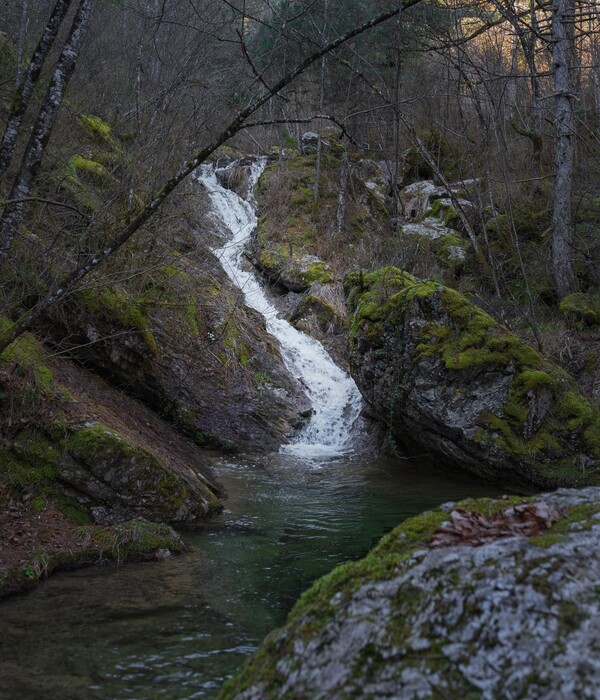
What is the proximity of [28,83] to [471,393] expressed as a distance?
22.2ft

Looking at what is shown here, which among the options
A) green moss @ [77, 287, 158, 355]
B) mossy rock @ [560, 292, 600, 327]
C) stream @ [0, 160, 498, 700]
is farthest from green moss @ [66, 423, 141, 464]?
mossy rock @ [560, 292, 600, 327]

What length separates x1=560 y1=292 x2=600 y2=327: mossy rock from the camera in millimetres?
10227

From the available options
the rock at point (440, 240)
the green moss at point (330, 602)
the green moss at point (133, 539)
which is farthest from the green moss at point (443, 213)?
the green moss at point (330, 602)

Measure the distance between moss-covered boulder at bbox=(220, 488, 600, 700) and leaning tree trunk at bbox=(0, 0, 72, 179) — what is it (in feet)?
15.8

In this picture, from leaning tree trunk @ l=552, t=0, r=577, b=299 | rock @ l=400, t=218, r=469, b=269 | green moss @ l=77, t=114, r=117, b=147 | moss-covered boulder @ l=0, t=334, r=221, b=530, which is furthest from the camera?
rock @ l=400, t=218, r=469, b=269

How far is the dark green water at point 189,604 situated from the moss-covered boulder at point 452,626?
1.38 metres

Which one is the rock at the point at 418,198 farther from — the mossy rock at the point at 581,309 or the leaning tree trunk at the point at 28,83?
the leaning tree trunk at the point at 28,83

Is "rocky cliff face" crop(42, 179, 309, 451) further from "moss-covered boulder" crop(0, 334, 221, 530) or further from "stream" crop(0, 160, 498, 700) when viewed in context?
"moss-covered boulder" crop(0, 334, 221, 530)

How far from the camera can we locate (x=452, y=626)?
171 centimetres

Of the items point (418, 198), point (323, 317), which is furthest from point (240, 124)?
point (418, 198)

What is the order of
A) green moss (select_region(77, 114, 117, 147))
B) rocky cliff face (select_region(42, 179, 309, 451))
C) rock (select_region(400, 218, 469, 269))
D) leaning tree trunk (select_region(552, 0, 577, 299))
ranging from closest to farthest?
rocky cliff face (select_region(42, 179, 309, 451)) < leaning tree trunk (select_region(552, 0, 577, 299)) < green moss (select_region(77, 114, 117, 147)) < rock (select_region(400, 218, 469, 269))

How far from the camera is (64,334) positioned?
26.2ft

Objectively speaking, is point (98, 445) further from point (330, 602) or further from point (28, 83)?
point (330, 602)

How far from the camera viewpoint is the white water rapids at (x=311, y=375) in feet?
35.7
